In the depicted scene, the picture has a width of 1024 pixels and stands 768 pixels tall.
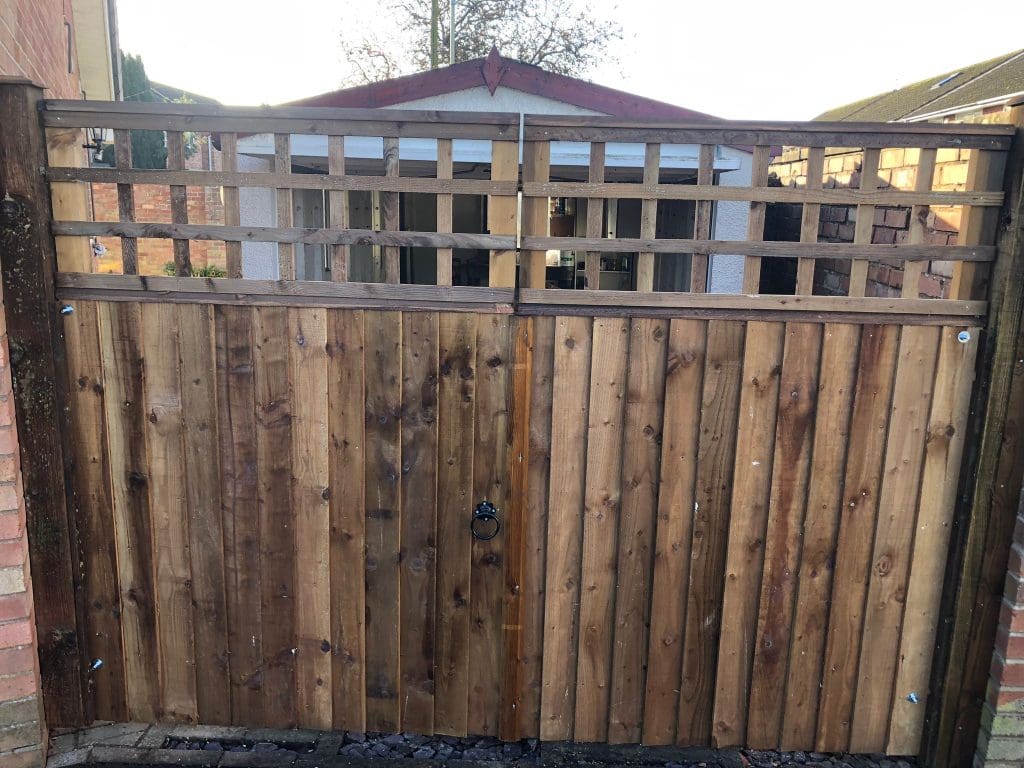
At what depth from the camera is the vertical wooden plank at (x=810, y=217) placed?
2506mm

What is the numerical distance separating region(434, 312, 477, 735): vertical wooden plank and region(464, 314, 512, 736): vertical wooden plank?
3cm

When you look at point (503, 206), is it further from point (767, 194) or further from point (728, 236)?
point (728, 236)

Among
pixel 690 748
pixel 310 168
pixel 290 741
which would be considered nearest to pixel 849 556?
pixel 690 748

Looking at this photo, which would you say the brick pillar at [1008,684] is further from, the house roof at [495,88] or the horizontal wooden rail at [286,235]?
Result: the house roof at [495,88]

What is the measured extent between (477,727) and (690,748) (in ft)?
2.66

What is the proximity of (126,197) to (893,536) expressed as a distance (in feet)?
9.60

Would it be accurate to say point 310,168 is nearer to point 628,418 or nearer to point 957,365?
point 628,418

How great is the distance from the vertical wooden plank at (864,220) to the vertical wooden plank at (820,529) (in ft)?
0.51

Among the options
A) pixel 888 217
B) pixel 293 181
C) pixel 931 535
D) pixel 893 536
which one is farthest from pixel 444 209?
pixel 888 217

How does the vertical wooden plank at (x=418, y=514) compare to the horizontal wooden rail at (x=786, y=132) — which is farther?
the vertical wooden plank at (x=418, y=514)

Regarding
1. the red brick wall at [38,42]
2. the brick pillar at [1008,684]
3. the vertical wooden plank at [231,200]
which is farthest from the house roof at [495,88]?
the brick pillar at [1008,684]

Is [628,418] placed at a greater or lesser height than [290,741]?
greater

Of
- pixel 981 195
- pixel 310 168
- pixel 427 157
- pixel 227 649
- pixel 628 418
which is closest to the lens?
pixel 981 195

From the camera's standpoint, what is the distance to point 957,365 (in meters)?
2.60
